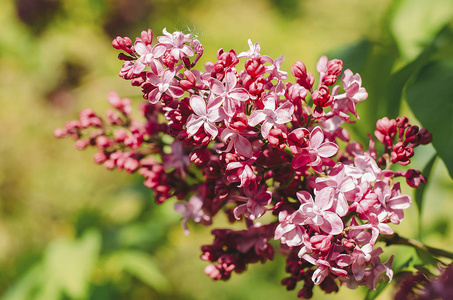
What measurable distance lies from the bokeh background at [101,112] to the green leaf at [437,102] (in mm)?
23

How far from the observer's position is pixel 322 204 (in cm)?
58

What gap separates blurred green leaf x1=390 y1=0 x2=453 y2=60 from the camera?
0.95 metres

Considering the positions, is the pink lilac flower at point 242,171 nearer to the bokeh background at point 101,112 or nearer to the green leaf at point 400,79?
the bokeh background at point 101,112

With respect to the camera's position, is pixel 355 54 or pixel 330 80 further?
pixel 355 54

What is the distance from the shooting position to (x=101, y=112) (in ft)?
8.72

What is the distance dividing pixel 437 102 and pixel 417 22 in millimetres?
343

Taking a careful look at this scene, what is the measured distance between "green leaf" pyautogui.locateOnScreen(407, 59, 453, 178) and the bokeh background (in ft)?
0.08

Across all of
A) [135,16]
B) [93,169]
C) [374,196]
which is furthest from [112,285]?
[135,16]

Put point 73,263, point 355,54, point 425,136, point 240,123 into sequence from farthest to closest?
point 73,263 < point 355,54 < point 425,136 < point 240,123

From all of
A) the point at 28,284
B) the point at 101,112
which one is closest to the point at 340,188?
the point at 28,284

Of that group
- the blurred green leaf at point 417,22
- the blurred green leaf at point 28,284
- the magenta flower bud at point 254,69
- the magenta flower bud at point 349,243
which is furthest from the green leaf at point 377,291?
the blurred green leaf at point 28,284

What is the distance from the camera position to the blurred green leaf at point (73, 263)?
113 centimetres

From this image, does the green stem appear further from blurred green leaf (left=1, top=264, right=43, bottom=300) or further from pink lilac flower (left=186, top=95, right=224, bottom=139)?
blurred green leaf (left=1, top=264, right=43, bottom=300)

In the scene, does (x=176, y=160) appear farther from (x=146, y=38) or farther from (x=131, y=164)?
(x=146, y=38)
